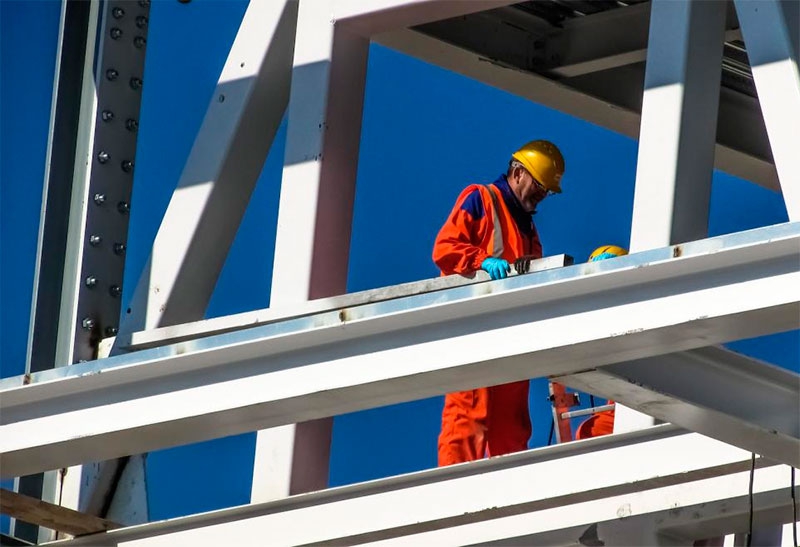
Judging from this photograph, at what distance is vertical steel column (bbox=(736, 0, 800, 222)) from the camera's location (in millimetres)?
7598

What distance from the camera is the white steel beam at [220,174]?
372 inches

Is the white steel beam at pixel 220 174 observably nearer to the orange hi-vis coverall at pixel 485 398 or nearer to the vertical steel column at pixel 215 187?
the vertical steel column at pixel 215 187

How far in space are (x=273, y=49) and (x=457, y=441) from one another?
→ 2.53 meters

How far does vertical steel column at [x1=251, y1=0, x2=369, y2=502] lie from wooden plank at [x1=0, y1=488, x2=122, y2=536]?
0.89m

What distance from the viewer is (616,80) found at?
42.1 ft

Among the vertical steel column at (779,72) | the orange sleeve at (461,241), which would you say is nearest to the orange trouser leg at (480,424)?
the orange sleeve at (461,241)

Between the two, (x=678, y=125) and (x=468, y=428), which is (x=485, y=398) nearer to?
Result: (x=468, y=428)

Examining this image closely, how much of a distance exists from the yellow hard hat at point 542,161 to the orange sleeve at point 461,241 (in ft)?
1.62

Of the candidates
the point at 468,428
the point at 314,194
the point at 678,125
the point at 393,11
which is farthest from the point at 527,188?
the point at 678,125

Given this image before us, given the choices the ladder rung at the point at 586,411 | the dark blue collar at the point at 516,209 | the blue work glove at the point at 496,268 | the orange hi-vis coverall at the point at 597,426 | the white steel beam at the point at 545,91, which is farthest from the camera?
the orange hi-vis coverall at the point at 597,426

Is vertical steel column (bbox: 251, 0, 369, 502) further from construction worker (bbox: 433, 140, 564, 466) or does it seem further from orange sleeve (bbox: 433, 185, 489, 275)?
construction worker (bbox: 433, 140, 564, 466)

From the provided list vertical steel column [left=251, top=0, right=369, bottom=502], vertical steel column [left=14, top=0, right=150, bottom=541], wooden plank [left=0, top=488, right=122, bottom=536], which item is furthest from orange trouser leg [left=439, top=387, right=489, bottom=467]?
wooden plank [left=0, top=488, right=122, bottom=536]

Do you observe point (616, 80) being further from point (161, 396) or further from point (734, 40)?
point (161, 396)

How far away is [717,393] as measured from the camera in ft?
24.2
